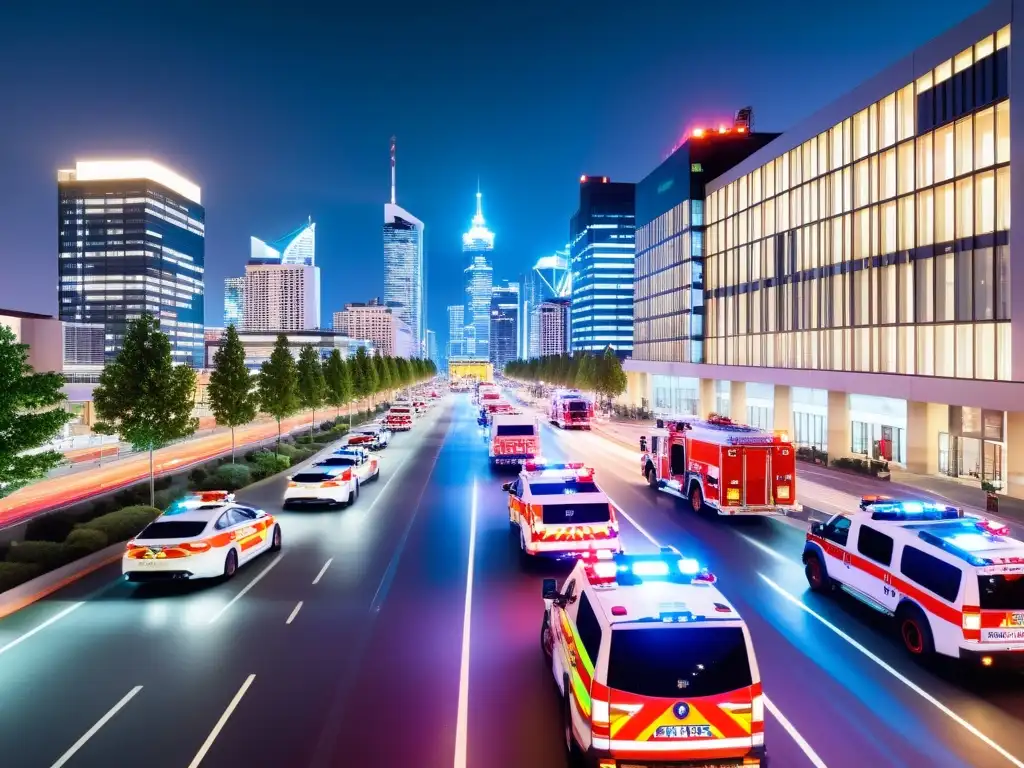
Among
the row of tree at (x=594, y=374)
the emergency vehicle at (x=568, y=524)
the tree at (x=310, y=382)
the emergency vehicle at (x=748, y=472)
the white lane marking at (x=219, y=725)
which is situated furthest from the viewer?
the row of tree at (x=594, y=374)

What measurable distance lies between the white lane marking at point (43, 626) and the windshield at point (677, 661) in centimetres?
1022

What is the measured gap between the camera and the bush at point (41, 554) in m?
16.3

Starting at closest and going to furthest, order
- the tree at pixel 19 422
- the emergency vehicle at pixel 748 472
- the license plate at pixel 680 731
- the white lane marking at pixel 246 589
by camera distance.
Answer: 1. the license plate at pixel 680 731
2. the white lane marking at pixel 246 589
3. the tree at pixel 19 422
4. the emergency vehicle at pixel 748 472

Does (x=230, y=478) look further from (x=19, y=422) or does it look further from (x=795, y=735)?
(x=795, y=735)

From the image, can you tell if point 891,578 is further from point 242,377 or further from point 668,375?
point 668,375

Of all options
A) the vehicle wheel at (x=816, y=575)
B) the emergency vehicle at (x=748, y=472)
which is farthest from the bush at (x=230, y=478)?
the vehicle wheel at (x=816, y=575)

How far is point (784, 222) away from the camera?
49.7m

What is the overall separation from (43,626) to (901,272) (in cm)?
3789

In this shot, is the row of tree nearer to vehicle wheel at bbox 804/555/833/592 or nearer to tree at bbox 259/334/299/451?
tree at bbox 259/334/299/451

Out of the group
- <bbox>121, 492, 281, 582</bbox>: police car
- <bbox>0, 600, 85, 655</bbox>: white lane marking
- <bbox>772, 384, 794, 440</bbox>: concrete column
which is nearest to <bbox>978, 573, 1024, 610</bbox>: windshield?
<bbox>121, 492, 281, 582</bbox>: police car

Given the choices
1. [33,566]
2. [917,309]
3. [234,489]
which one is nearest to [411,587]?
[33,566]

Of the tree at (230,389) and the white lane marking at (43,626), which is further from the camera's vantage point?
the tree at (230,389)

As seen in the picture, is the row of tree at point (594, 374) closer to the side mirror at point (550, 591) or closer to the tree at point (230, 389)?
the tree at point (230, 389)

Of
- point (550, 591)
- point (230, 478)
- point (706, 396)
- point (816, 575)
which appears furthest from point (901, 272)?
point (550, 591)
